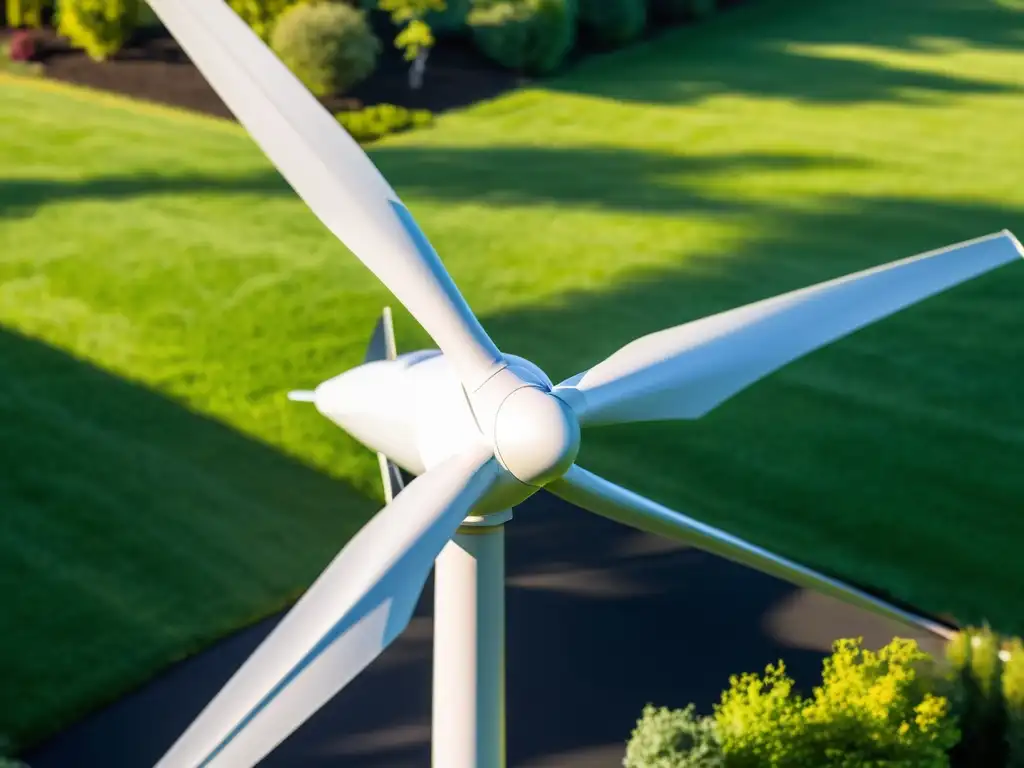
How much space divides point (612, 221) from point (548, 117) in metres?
9.08

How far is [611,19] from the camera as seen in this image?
47.0 metres

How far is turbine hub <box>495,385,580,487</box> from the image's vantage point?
7922 millimetres

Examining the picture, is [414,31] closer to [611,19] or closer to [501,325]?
[611,19]

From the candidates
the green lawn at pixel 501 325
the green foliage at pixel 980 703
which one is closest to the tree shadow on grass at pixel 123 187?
the green lawn at pixel 501 325

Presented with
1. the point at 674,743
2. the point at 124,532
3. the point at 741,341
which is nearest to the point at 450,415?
the point at 741,341

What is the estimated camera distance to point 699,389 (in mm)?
9359

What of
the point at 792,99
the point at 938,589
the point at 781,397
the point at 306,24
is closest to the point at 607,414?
the point at 938,589

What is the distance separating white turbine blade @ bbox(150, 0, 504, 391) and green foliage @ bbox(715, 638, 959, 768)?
5901 millimetres

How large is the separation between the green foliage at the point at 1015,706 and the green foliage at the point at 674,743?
3099mm

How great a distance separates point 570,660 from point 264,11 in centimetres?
2805

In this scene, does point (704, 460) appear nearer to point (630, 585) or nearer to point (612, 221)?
point (630, 585)

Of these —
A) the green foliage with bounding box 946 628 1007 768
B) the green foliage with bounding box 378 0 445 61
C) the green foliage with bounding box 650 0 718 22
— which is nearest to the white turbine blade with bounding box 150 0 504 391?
the green foliage with bounding box 946 628 1007 768

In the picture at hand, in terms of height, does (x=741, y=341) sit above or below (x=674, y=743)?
above

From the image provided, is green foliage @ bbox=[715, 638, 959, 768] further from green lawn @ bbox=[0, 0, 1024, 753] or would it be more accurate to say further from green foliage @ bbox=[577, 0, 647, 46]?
green foliage @ bbox=[577, 0, 647, 46]
